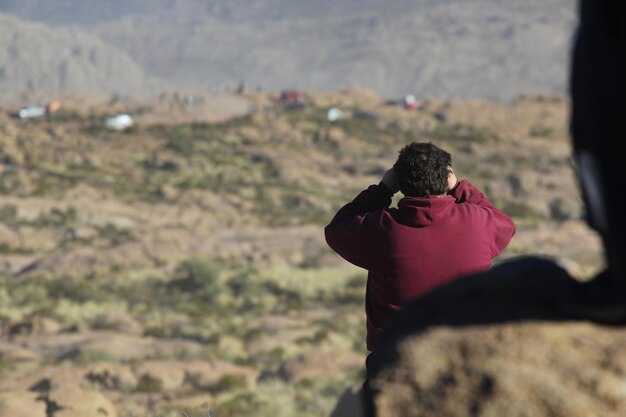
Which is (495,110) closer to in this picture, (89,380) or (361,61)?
(89,380)

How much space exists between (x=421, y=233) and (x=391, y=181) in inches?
11.5

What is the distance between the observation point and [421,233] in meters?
3.40

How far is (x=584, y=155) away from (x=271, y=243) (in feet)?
98.4

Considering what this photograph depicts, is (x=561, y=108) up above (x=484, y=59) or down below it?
above

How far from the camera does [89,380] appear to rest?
11.5m

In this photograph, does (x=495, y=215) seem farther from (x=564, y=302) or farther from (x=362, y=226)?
(x=564, y=302)

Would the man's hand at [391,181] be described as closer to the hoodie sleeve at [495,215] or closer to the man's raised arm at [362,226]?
the man's raised arm at [362,226]

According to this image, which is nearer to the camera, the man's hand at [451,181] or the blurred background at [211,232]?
the man's hand at [451,181]

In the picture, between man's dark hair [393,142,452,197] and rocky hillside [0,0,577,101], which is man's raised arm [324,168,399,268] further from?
rocky hillside [0,0,577,101]

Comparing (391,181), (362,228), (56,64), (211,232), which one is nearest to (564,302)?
(362,228)

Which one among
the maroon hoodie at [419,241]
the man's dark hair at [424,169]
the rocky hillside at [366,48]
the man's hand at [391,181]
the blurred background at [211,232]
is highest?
the man's dark hair at [424,169]

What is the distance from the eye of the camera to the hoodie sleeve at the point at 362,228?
3.45 meters

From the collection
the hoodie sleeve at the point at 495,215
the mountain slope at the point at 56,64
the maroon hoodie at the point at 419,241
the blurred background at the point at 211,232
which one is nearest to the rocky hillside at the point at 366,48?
the mountain slope at the point at 56,64

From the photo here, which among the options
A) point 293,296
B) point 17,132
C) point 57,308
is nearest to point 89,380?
point 57,308
